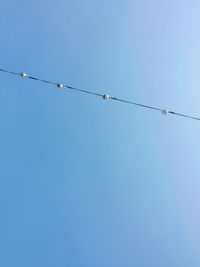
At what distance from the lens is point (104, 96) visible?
5.45 m

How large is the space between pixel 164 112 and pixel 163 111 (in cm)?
2

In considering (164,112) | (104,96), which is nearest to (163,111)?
(164,112)

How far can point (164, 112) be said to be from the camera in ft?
18.8

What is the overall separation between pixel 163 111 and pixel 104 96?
3.04 ft

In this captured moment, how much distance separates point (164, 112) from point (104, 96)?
3.10 ft

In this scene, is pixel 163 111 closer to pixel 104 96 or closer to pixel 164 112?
pixel 164 112

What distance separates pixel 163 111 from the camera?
5.71 m
